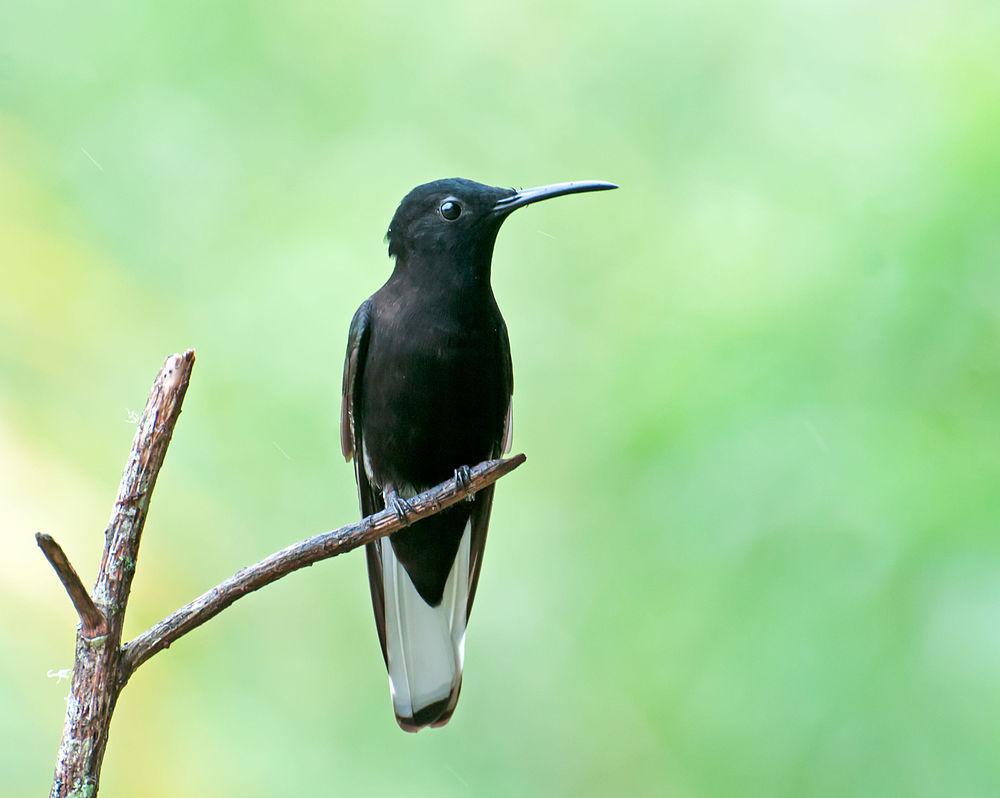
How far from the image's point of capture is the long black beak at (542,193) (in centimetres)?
292

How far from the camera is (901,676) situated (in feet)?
12.0

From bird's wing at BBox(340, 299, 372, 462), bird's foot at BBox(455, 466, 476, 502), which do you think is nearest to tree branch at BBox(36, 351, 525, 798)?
bird's foot at BBox(455, 466, 476, 502)

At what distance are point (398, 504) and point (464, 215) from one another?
755 mm

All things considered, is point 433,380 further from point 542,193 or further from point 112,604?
point 112,604

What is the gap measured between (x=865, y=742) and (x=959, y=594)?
21.7 inches

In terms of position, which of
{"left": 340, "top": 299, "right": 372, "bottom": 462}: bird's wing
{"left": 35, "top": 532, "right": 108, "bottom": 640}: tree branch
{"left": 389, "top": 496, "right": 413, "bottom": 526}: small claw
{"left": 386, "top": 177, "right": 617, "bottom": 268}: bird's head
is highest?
{"left": 386, "top": 177, "right": 617, "bottom": 268}: bird's head

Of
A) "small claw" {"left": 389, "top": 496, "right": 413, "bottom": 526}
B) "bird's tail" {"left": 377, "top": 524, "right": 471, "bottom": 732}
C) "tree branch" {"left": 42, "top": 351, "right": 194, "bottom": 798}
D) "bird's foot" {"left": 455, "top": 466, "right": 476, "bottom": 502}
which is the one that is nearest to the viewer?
"tree branch" {"left": 42, "top": 351, "right": 194, "bottom": 798}

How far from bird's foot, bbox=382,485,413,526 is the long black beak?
2.57ft

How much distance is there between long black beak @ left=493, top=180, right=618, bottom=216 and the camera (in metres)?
2.92

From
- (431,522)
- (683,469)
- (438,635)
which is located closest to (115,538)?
(431,522)

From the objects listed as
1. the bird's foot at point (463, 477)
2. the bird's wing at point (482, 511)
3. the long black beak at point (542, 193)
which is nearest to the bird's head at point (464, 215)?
the long black beak at point (542, 193)

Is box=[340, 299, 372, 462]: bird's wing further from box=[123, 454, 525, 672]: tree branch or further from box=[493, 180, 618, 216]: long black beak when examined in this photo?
box=[123, 454, 525, 672]: tree branch

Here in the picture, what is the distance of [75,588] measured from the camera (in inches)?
78.3

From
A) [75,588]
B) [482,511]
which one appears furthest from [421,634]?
[75,588]
